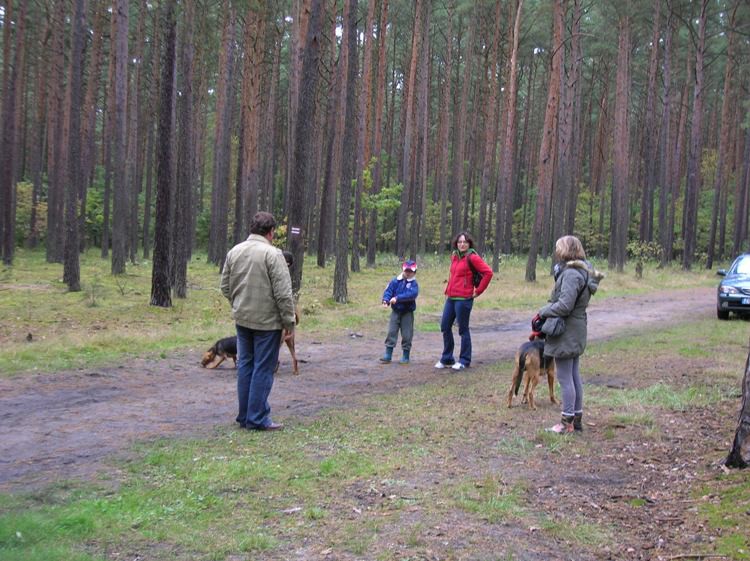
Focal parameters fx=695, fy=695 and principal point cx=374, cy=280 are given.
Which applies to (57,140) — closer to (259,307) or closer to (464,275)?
(464,275)

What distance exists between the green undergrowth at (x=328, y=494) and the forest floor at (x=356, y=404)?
11 centimetres

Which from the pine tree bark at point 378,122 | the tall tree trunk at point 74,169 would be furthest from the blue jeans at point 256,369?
the pine tree bark at point 378,122

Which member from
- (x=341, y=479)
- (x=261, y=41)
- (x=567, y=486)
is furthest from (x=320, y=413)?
(x=261, y=41)

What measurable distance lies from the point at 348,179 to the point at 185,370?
10273mm

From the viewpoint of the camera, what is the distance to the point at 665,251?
126ft

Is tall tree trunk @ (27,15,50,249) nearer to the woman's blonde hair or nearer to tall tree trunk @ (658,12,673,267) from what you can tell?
tall tree trunk @ (658,12,673,267)

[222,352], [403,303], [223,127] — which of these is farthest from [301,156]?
[223,127]

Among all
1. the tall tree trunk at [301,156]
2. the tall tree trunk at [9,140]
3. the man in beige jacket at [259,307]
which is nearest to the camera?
the man in beige jacket at [259,307]

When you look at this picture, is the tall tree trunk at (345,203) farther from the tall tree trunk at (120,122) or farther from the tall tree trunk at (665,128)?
the tall tree trunk at (665,128)

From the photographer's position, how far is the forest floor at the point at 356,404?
15.9ft

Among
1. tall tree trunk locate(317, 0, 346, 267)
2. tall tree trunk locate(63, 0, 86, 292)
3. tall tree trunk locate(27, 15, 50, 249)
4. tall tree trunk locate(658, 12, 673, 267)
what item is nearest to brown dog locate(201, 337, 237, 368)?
tall tree trunk locate(63, 0, 86, 292)

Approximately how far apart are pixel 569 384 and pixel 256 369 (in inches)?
121

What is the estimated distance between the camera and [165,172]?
1619 centimetres

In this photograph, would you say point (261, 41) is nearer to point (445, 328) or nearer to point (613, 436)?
point (445, 328)
